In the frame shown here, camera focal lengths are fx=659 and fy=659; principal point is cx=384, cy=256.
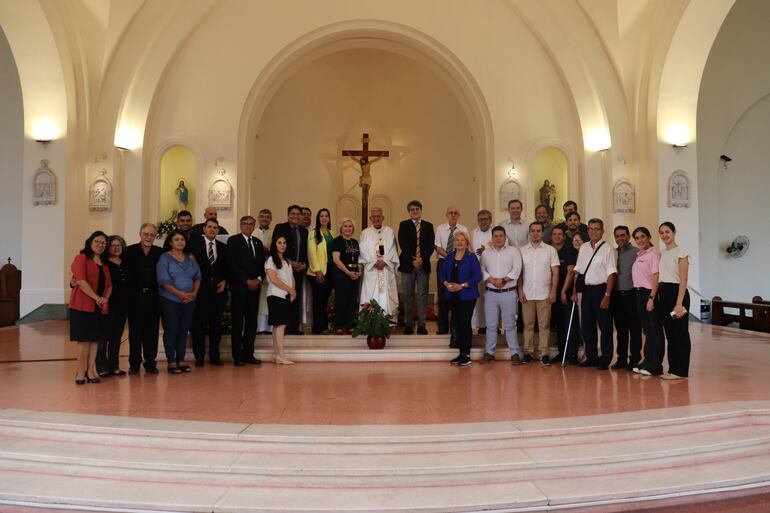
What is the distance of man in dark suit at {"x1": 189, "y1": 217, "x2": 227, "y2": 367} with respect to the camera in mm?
7047

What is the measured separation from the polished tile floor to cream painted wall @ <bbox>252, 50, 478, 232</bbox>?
814 centimetres

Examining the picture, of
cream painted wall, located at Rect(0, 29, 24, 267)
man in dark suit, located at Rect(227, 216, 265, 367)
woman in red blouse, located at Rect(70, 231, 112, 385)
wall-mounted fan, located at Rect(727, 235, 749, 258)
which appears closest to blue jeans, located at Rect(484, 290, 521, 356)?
man in dark suit, located at Rect(227, 216, 265, 367)

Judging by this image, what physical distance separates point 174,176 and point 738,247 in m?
12.1

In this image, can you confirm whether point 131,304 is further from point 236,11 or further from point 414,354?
point 236,11

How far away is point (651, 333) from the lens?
251 inches

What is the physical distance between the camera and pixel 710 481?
13.0 feet

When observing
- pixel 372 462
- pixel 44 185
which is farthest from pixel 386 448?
pixel 44 185

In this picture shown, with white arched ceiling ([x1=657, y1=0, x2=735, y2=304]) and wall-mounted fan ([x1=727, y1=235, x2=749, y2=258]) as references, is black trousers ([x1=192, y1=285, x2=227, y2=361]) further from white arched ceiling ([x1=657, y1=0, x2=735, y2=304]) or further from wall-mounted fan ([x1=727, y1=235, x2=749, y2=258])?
wall-mounted fan ([x1=727, y1=235, x2=749, y2=258])

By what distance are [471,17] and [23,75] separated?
8285mm

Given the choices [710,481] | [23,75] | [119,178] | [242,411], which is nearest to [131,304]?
[242,411]

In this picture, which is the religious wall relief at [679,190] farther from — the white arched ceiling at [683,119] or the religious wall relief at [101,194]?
the religious wall relief at [101,194]

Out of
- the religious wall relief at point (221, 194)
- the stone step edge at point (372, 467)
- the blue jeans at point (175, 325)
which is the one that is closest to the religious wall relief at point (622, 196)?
the religious wall relief at point (221, 194)

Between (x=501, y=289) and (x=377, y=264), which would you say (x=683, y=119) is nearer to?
(x=501, y=289)

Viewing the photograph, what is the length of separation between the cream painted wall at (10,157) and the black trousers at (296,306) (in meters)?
8.78
